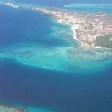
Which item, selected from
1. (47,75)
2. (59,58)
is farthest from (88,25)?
(47,75)

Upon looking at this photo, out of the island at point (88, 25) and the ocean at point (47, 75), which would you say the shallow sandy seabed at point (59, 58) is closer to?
the ocean at point (47, 75)

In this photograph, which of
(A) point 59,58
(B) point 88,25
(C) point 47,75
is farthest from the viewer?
(B) point 88,25

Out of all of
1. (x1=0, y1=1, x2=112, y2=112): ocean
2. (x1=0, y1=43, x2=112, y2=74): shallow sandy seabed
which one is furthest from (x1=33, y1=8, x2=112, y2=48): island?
(x1=0, y1=43, x2=112, y2=74): shallow sandy seabed

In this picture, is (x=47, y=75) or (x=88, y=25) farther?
(x=88, y=25)

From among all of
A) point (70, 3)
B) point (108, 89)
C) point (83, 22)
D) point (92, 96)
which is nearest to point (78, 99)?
point (92, 96)

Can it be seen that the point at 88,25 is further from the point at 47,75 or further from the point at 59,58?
the point at 47,75

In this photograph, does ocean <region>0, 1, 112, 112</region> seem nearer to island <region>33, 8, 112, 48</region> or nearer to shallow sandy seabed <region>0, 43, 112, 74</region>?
shallow sandy seabed <region>0, 43, 112, 74</region>

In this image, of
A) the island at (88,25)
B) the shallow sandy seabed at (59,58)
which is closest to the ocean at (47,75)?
the shallow sandy seabed at (59,58)
